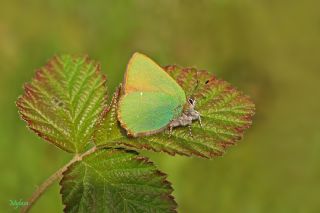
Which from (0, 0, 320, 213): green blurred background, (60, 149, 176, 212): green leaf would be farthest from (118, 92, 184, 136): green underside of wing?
(0, 0, 320, 213): green blurred background

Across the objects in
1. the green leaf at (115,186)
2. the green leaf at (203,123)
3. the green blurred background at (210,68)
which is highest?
the green blurred background at (210,68)

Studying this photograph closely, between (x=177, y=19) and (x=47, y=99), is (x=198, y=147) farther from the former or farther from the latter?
(x=177, y=19)

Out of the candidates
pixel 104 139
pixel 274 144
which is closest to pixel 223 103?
pixel 104 139

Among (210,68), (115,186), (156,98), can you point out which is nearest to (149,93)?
(156,98)

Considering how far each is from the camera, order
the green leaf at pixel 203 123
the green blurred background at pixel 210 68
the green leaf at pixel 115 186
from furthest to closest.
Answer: the green blurred background at pixel 210 68 < the green leaf at pixel 203 123 < the green leaf at pixel 115 186

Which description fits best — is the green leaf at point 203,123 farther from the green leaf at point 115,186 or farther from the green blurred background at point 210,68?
the green blurred background at point 210,68

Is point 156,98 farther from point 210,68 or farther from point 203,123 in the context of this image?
point 210,68

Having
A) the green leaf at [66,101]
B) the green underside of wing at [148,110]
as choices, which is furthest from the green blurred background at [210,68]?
the green underside of wing at [148,110]

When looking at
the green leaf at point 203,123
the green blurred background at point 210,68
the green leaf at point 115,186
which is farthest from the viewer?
the green blurred background at point 210,68
